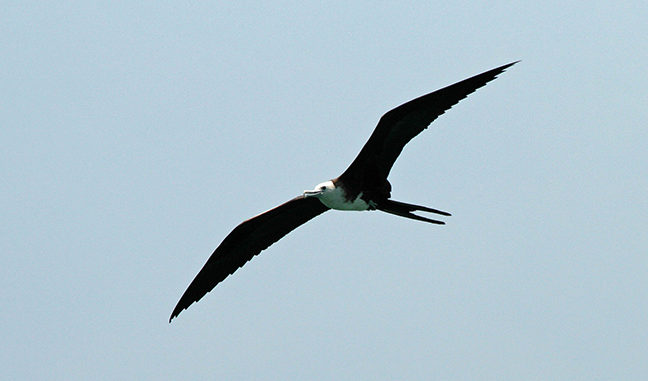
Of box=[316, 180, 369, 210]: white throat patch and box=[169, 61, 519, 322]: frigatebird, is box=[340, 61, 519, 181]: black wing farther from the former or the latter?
box=[316, 180, 369, 210]: white throat patch

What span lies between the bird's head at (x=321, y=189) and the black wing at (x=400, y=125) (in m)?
0.14

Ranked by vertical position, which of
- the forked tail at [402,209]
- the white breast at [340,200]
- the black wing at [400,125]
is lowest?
the forked tail at [402,209]

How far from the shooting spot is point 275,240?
11.6m

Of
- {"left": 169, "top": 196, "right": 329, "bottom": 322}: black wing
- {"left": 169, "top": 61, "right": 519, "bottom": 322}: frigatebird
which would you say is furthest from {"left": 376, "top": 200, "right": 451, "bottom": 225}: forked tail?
{"left": 169, "top": 196, "right": 329, "bottom": 322}: black wing

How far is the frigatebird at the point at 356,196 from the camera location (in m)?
9.77

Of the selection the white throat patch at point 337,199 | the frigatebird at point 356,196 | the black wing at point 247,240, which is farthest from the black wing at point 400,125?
the black wing at point 247,240

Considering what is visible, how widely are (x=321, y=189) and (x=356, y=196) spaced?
365mm

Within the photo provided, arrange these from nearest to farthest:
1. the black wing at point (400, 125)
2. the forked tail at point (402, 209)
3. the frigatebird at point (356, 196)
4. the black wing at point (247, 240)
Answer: the black wing at point (400, 125) < the frigatebird at point (356, 196) < the forked tail at point (402, 209) < the black wing at point (247, 240)

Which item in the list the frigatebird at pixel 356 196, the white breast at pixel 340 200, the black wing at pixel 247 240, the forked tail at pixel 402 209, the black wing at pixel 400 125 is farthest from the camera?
the black wing at pixel 247 240

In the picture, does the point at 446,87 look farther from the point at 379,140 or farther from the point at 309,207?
the point at 309,207

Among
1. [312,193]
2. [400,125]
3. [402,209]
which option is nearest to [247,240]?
[312,193]

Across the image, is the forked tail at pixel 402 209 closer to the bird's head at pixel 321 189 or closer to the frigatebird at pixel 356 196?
the frigatebird at pixel 356 196

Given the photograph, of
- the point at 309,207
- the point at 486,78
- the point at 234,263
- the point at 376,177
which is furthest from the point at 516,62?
the point at 234,263

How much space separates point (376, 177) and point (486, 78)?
5.24 ft
